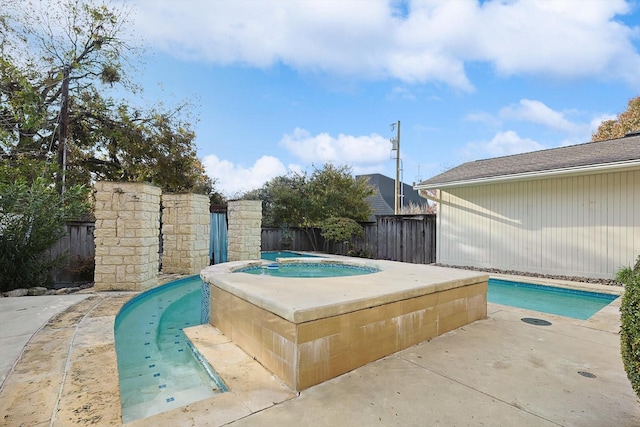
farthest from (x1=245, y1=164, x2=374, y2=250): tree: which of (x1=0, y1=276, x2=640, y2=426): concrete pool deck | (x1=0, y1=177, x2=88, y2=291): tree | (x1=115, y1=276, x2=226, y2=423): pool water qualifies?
(x1=0, y1=276, x2=640, y2=426): concrete pool deck

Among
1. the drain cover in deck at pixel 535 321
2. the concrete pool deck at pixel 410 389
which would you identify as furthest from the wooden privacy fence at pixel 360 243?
the drain cover in deck at pixel 535 321

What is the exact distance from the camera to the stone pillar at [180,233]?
302 inches

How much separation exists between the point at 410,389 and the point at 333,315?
0.74 meters

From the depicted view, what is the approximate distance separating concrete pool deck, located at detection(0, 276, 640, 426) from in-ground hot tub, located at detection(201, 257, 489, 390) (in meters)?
0.13

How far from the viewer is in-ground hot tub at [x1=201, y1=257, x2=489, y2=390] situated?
2234 millimetres

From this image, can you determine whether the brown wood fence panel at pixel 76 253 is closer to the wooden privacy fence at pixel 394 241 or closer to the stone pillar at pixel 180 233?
the stone pillar at pixel 180 233

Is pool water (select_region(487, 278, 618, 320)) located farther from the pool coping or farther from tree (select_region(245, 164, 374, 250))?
tree (select_region(245, 164, 374, 250))

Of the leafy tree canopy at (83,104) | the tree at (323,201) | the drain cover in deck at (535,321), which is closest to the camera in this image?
the drain cover in deck at (535,321)

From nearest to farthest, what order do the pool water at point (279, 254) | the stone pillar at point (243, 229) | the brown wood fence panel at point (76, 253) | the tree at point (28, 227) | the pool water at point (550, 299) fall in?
the pool water at point (550, 299), the tree at point (28, 227), the brown wood fence panel at point (76, 253), the stone pillar at point (243, 229), the pool water at point (279, 254)

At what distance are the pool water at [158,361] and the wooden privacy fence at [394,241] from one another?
7.56 meters

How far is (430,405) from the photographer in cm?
199

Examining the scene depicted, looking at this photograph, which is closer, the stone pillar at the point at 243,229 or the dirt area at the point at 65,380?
the dirt area at the point at 65,380

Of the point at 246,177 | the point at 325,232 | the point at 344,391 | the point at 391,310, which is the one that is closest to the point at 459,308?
the point at 391,310

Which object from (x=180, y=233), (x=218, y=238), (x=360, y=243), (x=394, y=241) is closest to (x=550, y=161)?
(x=394, y=241)
